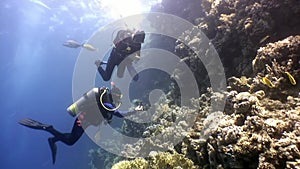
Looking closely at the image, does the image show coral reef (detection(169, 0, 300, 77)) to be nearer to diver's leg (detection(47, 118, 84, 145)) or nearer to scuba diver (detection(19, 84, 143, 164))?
scuba diver (detection(19, 84, 143, 164))

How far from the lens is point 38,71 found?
52000 mm

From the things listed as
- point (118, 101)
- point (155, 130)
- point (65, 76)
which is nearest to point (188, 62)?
point (155, 130)

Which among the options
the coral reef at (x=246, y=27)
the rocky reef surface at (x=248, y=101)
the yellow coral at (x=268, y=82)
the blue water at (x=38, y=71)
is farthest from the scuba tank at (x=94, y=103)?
the blue water at (x=38, y=71)

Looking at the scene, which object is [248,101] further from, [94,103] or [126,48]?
[126,48]

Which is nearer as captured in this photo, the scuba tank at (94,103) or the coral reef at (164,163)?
the coral reef at (164,163)

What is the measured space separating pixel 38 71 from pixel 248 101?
174ft

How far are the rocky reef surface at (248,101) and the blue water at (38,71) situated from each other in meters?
19.4

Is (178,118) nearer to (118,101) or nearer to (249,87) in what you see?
(118,101)

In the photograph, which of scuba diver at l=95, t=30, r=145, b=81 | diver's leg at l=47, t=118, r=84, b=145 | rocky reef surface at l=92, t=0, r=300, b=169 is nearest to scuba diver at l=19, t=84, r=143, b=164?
diver's leg at l=47, t=118, r=84, b=145

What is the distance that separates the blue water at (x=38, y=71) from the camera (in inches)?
1020

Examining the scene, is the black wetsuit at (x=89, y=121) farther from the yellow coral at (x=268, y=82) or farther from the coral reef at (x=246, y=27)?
the coral reef at (x=246, y=27)

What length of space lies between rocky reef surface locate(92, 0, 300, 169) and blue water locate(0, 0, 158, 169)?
19.4 metres

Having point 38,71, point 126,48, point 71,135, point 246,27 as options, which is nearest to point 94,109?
point 71,135

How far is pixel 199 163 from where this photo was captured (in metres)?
5.08
